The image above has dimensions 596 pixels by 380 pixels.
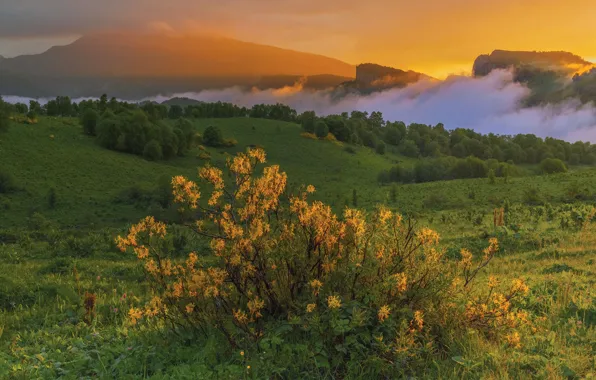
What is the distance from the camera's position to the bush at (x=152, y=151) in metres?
86.0

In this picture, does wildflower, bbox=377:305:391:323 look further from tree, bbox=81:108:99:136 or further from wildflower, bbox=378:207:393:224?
tree, bbox=81:108:99:136

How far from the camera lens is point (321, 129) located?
395 feet

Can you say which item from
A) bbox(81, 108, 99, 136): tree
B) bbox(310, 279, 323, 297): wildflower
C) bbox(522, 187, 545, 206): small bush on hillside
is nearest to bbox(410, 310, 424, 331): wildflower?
bbox(310, 279, 323, 297): wildflower

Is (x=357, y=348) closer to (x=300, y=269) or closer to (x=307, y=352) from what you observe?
(x=307, y=352)

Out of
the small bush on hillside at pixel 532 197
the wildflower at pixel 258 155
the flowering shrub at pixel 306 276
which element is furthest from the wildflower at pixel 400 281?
the small bush on hillside at pixel 532 197

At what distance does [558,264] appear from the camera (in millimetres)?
10203

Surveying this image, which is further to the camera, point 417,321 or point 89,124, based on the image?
point 89,124

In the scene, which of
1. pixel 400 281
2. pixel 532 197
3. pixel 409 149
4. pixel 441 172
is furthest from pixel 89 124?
pixel 400 281

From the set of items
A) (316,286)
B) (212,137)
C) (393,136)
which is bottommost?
(212,137)

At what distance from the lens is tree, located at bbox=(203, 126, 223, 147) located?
106 metres

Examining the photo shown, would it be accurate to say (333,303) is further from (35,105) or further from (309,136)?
(35,105)

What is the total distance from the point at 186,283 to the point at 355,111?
184 m

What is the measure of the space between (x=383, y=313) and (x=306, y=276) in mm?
1071

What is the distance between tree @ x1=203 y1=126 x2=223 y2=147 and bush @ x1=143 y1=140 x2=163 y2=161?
20167 mm
